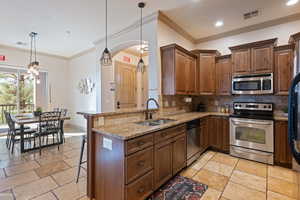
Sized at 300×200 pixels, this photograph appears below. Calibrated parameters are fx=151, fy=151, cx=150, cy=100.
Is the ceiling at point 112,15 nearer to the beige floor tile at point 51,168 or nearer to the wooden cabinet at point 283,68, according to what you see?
the wooden cabinet at point 283,68

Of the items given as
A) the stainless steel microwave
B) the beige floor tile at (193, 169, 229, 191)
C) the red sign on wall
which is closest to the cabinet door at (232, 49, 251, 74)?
the stainless steel microwave

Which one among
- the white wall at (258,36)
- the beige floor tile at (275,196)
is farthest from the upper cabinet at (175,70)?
the beige floor tile at (275,196)

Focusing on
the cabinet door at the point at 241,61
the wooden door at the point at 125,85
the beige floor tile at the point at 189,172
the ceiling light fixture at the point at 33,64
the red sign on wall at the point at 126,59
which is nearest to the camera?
the beige floor tile at the point at 189,172

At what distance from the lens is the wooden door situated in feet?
16.8

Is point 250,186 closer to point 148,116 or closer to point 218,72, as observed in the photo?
point 148,116

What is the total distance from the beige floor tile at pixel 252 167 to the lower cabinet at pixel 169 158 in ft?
3.88

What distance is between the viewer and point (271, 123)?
117 inches

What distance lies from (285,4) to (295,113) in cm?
257

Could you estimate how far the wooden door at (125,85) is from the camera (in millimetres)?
5121

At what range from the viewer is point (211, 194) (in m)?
2.13

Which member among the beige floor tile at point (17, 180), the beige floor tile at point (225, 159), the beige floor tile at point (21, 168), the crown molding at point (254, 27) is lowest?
the beige floor tile at point (225, 159)

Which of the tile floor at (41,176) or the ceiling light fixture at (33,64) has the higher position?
the ceiling light fixture at (33,64)

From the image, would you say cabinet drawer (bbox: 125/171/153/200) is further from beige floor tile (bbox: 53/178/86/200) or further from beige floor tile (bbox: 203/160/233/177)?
beige floor tile (bbox: 203/160/233/177)

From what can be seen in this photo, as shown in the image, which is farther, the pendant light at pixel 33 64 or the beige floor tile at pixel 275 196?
the pendant light at pixel 33 64
